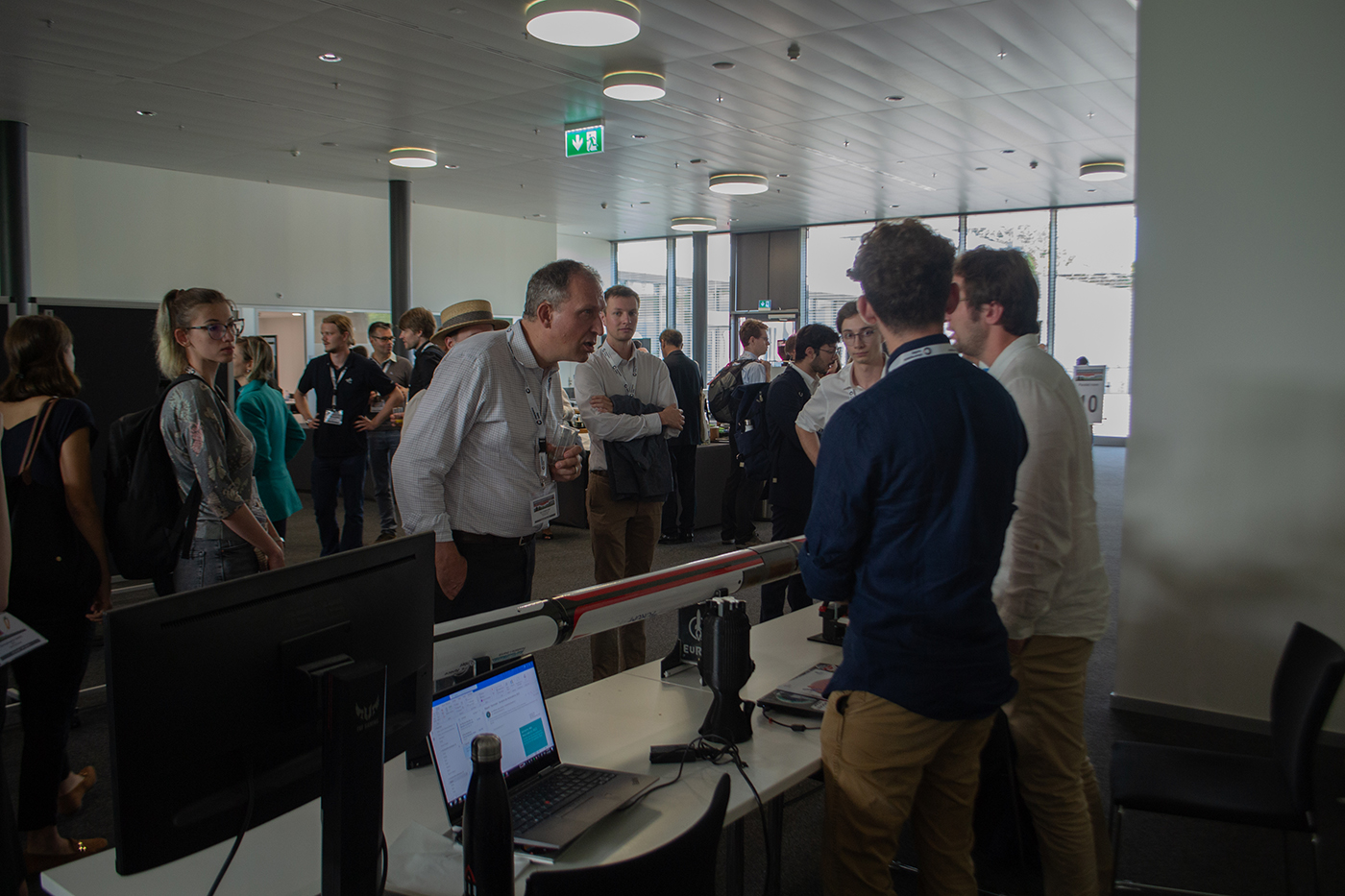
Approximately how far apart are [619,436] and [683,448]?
3486 mm

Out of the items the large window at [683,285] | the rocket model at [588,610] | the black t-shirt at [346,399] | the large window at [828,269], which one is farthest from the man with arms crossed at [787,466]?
the large window at [683,285]

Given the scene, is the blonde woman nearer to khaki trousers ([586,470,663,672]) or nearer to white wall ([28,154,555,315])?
khaki trousers ([586,470,663,672])

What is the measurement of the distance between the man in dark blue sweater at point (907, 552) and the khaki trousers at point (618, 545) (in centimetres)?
172

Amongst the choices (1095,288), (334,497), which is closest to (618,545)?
(334,497)

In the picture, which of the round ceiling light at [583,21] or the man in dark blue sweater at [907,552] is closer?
the man in dark blue sweater at [907,552]

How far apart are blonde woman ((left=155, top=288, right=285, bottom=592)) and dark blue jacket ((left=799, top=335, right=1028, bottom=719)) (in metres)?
1.81

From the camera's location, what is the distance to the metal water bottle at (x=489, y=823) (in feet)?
3.73

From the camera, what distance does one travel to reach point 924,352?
5.19 ft

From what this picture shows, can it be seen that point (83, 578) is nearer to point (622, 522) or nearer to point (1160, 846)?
point (622, 522)

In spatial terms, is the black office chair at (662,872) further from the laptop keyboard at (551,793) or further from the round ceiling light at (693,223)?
the round ceiling light at (693,223)

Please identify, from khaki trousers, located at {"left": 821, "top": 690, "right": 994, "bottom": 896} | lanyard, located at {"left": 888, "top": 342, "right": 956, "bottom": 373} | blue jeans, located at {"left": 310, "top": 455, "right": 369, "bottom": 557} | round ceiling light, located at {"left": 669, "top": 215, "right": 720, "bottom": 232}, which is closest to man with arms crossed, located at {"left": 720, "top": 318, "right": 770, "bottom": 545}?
blue jeans, located at {"left": 310, "top": 455, "right": 369, "bottom": 557}

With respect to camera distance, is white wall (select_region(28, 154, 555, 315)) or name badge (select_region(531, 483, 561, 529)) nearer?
name badge (select_region(531, 483, 561, 529))

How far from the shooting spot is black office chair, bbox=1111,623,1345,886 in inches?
79.7

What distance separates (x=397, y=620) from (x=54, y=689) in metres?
1.90
